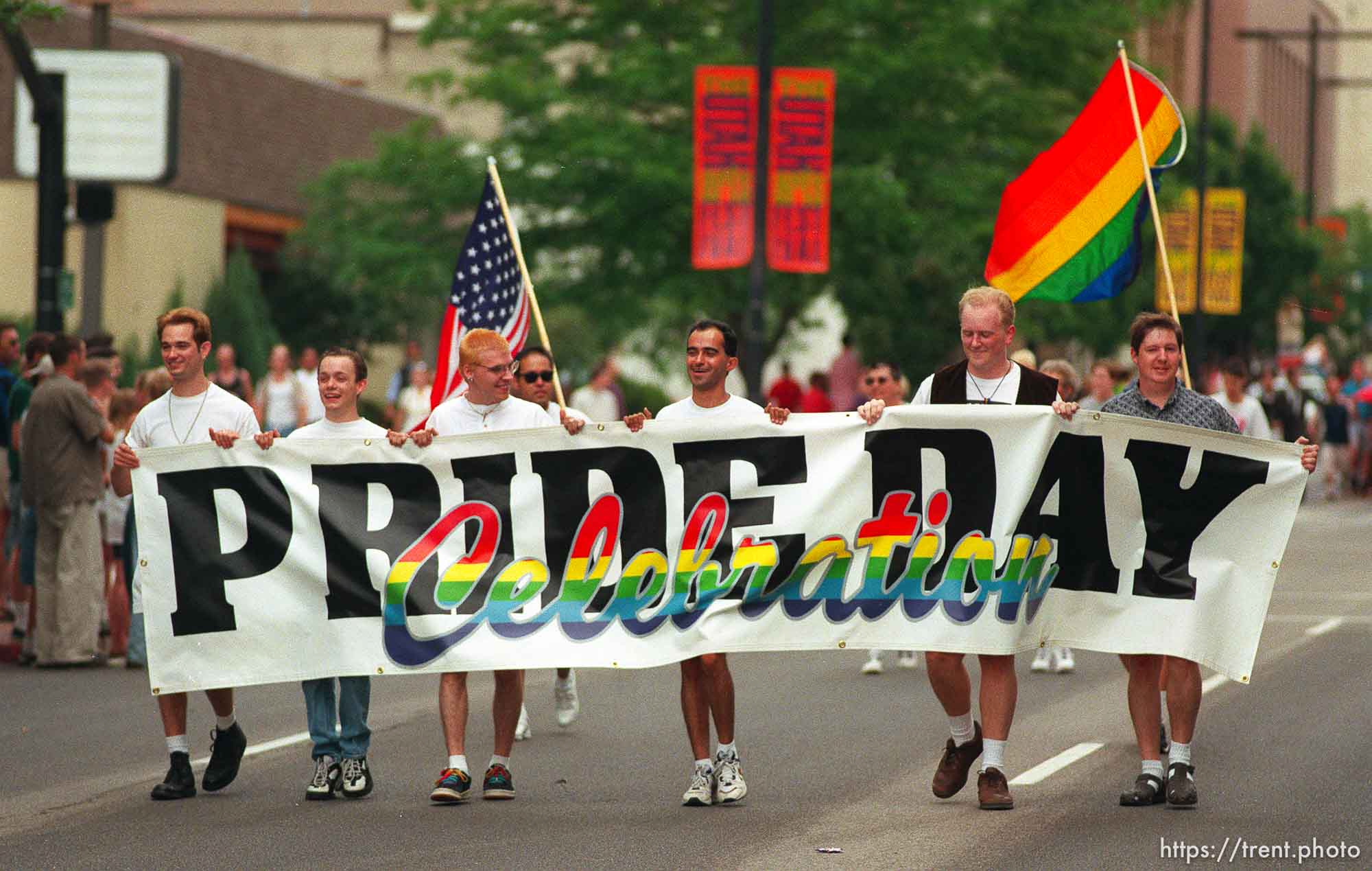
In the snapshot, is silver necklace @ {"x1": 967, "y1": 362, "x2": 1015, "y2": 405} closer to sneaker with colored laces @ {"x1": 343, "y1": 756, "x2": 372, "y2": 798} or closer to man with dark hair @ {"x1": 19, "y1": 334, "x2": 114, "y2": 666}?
sneaker with colored laces @ {"x1": 343, "y1": 756, "x2": 372, "y2": 798}

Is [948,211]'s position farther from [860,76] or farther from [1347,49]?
[1347,49]

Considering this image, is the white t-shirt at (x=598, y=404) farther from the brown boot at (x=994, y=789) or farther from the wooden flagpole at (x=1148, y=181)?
the brown boot at (x=994, y=789)

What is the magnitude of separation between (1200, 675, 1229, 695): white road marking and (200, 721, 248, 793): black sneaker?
232 inches

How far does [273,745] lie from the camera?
10797 mm

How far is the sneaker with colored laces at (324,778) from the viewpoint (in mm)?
9133

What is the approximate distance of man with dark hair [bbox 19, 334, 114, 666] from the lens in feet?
45.6

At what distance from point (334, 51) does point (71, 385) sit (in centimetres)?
3710

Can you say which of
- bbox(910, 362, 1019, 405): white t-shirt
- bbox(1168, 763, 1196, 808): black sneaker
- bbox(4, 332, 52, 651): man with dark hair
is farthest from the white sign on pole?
bbox(1168, 763, 1196, 808): black sneaker

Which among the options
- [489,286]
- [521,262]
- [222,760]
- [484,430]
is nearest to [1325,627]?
[489,286]

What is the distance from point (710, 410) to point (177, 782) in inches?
104

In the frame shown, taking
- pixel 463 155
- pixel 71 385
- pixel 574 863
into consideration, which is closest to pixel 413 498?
pixel 574 863

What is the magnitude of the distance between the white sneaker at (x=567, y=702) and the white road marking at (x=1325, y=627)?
689 centimetres

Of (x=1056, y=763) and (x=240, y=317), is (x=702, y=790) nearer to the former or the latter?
(x=1056, y=763)

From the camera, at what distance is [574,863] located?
7.76 metres
